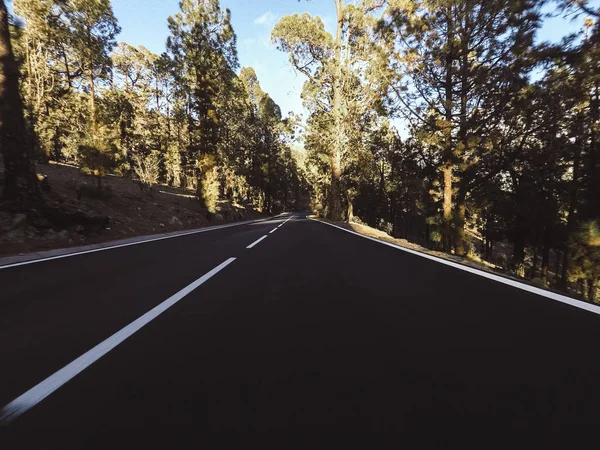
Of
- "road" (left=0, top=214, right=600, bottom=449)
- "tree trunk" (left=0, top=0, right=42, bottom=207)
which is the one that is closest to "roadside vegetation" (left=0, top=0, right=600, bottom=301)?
"tree trunk" (left=0, top=0, right=42, bottom=207)

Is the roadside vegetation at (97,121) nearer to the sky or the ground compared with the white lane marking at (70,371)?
nearer to the sky

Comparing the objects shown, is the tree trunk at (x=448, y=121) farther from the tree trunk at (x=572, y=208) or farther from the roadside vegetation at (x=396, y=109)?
the tree trunk at (x=572, y=208)

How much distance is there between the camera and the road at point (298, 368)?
57.2 inches

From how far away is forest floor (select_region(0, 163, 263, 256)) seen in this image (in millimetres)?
8094

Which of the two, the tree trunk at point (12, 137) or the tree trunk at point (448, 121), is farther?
the tree trunk at point (448, 121)

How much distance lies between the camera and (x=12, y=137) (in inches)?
358

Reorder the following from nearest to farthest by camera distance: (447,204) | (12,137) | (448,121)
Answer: (12,137) < (448,121) < (447,204)

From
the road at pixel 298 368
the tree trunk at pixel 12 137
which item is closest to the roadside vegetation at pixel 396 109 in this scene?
the tree trunk at pixel 12 137

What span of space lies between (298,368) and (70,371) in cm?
163

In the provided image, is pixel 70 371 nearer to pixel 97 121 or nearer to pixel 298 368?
pixel 298 368

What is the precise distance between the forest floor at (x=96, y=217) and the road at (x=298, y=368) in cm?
570

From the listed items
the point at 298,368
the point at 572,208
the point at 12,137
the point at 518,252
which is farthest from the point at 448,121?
the point at 518,252

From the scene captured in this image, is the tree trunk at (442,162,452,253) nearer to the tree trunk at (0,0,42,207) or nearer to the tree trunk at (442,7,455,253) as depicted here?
the tree trunk at (442,7,455,253)

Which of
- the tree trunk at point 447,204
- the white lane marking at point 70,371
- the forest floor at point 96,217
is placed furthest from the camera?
the tree trunk at point 447,204
